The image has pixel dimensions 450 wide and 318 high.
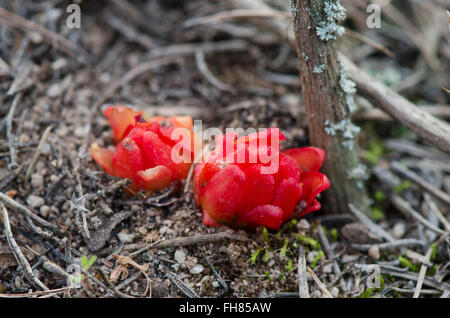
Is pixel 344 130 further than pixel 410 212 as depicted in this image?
No

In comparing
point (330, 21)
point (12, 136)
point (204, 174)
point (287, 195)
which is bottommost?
point (287, 195)

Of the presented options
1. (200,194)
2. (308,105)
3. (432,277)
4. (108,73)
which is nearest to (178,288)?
(200,194)

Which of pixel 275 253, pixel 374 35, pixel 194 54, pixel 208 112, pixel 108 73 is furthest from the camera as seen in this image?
pixel 374 35

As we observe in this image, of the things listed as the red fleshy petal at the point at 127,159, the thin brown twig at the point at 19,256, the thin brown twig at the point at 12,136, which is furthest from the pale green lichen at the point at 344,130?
the thin brown twig at the point at 12,136

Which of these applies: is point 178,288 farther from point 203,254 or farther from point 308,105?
point 308,105

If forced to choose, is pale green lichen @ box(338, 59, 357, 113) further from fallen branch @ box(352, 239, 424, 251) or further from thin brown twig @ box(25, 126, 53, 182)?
thin brown twig @ box(25, 126, 53, 182)

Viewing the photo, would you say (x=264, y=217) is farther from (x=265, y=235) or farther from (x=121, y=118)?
(x=121, y=118)

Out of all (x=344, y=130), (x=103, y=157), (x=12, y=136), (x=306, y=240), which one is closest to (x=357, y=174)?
(x=344, y=130)
